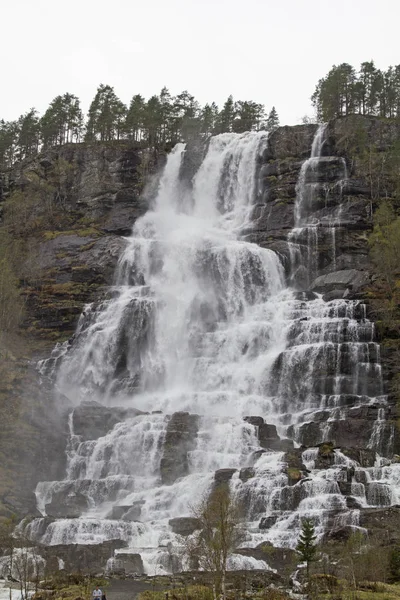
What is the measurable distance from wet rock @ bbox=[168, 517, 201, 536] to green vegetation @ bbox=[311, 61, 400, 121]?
74.5 meters

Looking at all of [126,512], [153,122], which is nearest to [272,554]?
[126,512]

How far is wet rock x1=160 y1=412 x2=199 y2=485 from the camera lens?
2060 inches

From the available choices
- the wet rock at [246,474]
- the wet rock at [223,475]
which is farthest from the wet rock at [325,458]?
the wet rock at [223,475]

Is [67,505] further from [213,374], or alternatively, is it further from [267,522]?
[213,374]

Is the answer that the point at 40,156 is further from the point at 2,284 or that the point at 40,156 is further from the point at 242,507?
the point at 242,507

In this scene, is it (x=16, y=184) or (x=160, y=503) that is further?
(x=16, y=184)

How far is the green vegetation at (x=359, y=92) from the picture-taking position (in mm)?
102875

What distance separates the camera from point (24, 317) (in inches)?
3155

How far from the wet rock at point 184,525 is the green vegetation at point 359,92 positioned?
74535 millimetres

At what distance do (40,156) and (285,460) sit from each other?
72.2 metres

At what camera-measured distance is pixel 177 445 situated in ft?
177

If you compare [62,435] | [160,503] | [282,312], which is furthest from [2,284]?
[160,503]

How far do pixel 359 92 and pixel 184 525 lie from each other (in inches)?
3091

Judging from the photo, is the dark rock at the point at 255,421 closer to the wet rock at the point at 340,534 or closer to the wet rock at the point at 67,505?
the wet rock at the point at 67,505
